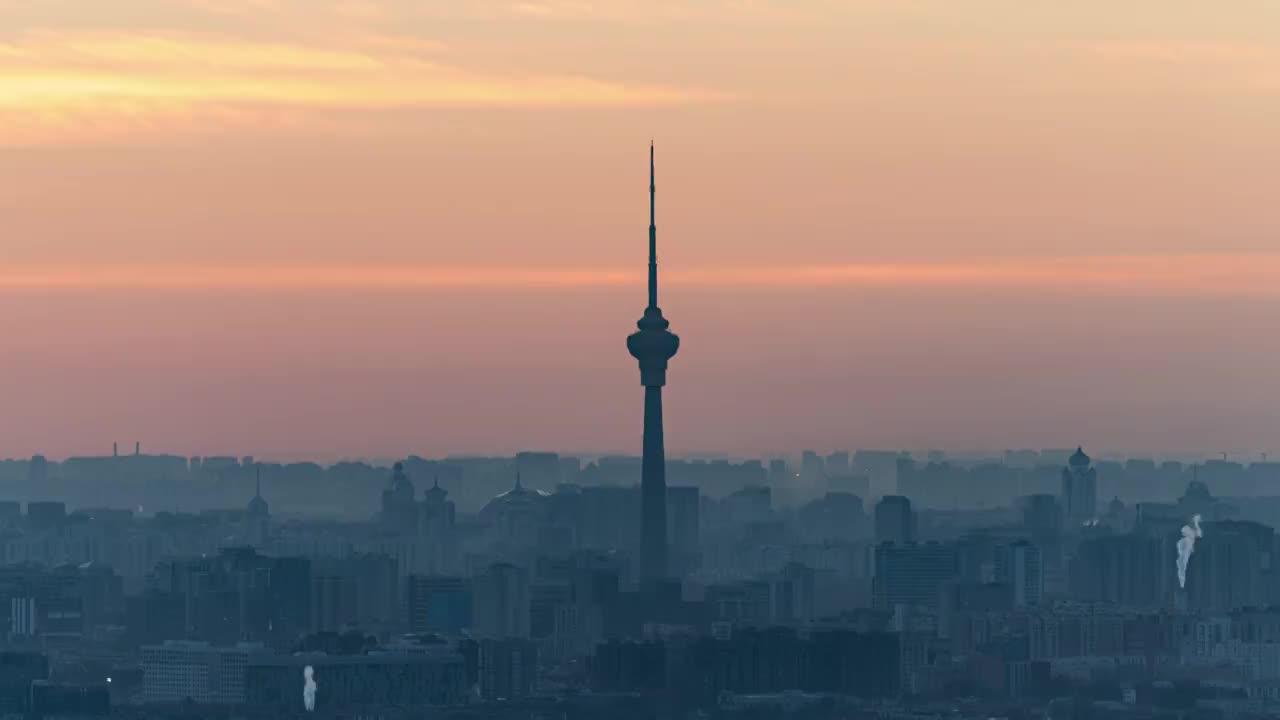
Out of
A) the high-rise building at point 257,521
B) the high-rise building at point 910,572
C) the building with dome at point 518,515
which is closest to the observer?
the high-rise building at point 910,572

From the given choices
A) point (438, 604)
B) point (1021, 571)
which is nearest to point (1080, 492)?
point (1021, 571)

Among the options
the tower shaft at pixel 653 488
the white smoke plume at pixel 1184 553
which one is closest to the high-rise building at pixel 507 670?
the tower shaft at pixel 653 488

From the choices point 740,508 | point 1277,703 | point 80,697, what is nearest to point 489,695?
point 80,697

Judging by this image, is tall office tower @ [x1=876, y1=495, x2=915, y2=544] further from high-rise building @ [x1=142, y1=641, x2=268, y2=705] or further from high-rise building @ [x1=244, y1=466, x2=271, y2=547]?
high-rise building @ [x1=142, y1=641, x2=268, y2=705]

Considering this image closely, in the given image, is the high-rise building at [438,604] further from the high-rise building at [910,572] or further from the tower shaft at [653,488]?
the high-rise building at [910,572]

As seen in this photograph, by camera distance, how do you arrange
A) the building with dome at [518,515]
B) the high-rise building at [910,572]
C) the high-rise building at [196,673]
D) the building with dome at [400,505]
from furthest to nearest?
the building with dome at [400,505] → the building with dome at [518,515] → the high-rise building at [910,572] → the high-rise building at [196,673]
